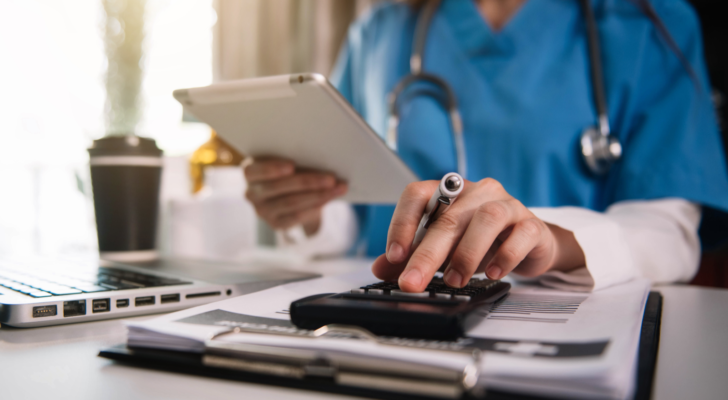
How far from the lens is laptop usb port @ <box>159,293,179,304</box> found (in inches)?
17.3

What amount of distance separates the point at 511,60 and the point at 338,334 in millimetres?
786

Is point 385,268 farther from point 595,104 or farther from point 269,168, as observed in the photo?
point 595,104

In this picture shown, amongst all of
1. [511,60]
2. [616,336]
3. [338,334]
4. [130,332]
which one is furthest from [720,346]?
[511,60]

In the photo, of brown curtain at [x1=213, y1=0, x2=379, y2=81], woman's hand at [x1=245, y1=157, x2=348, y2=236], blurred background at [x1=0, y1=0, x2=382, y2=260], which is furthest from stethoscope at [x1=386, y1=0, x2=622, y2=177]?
blurred background at [x1=0, y1=0, x2=382, y2=260]

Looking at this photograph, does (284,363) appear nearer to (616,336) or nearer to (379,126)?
(616,336)

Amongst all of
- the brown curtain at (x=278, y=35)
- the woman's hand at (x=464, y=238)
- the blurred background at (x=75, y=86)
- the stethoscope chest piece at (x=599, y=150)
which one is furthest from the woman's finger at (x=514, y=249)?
the blurred background at (x=75, y=86)

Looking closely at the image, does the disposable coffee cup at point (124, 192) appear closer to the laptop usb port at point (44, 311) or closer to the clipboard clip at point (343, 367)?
the laptop usb port at point (44, 311)

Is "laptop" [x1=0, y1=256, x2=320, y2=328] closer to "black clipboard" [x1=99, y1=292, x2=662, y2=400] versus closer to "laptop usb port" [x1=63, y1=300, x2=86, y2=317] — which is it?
"laptop usb port" [x1=63, y1=300, x2=86, y2=317]

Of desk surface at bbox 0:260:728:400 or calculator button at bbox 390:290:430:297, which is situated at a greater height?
calculator button at bbox 390:290:430:297

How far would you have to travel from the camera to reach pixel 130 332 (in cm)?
30

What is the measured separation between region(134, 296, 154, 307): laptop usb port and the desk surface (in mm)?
21

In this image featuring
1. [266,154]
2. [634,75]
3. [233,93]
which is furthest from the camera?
[634,75]

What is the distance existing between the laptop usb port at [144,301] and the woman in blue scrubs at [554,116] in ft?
1.03

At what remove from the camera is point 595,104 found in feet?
2.90
